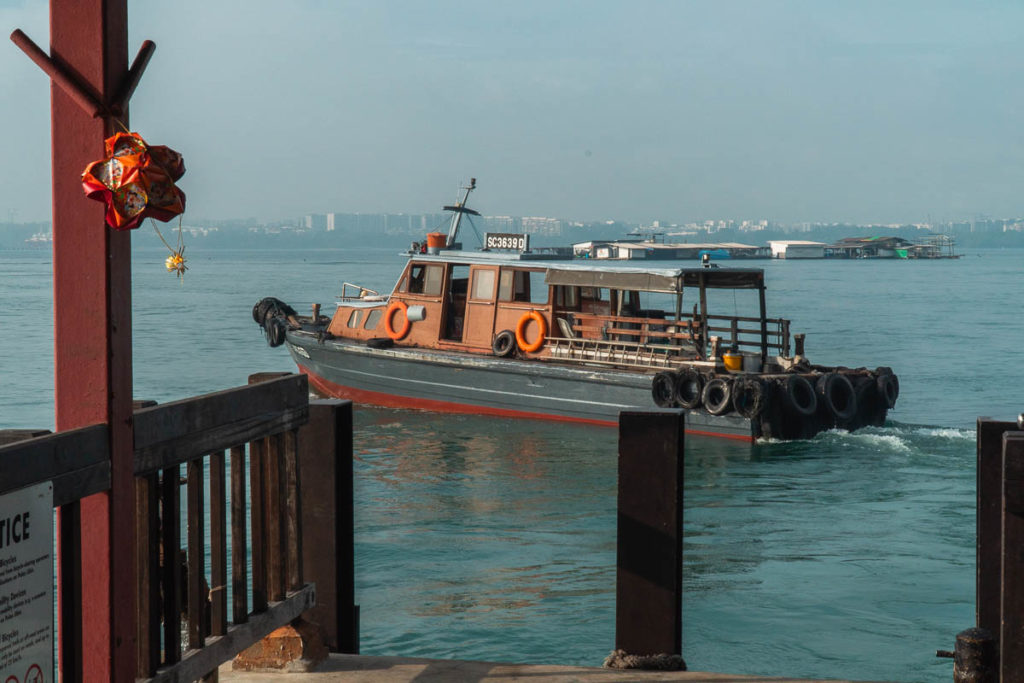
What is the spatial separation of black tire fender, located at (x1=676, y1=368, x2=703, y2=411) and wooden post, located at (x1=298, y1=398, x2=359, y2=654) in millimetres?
13670

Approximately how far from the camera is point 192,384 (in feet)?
102

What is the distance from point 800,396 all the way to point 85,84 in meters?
16.5

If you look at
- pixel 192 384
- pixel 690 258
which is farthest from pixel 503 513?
pixel 690 258

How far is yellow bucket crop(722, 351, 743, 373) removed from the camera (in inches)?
719

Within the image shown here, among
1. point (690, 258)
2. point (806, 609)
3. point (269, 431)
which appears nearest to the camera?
point (269, 431)

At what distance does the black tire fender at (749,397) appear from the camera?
17703mm

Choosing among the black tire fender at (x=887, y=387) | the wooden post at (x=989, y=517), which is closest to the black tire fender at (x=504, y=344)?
the black tire fender at (x=887, y=387)

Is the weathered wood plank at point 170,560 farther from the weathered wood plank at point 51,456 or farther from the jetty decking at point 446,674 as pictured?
the jetty decking at point 446,674

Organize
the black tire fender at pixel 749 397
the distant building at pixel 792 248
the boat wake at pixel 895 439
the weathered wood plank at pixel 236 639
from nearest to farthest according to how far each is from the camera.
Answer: the weathered wood plank at pixel 236 639, the black tire fender at pixel 749 397, the boat wake at pixel 895 439, the distant building at pixel 792 248

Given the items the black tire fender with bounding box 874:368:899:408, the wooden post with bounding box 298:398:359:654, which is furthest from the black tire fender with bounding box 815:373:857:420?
the wooden post with bounding box 298:398:359:654

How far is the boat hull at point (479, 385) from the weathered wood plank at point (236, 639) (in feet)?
45.1

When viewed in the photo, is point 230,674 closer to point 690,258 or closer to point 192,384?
point 192,384

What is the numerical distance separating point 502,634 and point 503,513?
18.0ft

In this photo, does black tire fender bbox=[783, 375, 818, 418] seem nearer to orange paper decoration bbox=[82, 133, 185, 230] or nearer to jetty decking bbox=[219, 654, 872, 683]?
jetty decking bbox=[219, 654, 872, 683]
